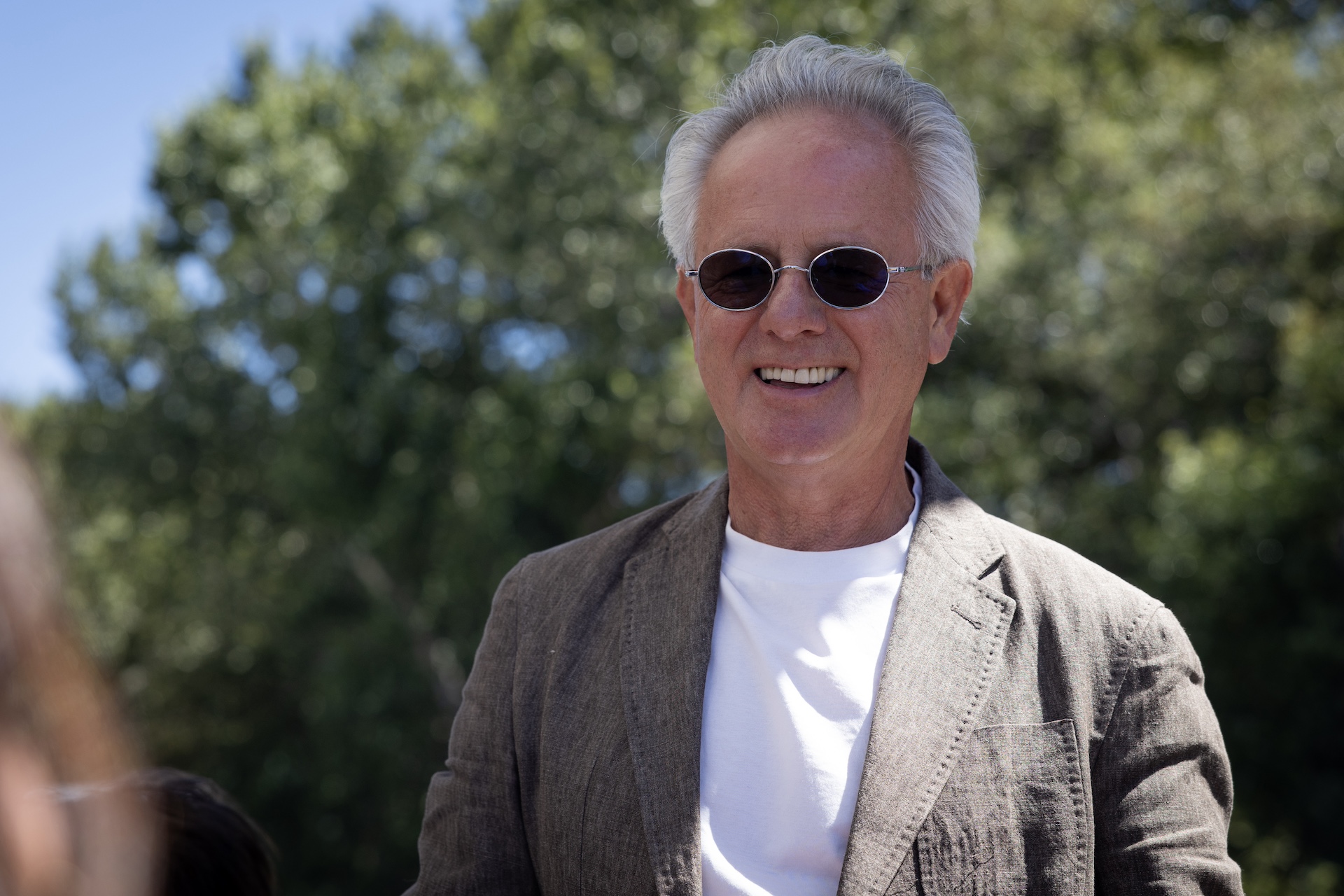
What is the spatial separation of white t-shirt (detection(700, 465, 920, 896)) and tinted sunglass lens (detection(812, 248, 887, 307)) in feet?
1.24

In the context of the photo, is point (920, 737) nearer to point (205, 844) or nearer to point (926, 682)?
point (926, 682)

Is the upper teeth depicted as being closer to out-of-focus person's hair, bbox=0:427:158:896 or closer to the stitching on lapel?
the stitching on lapel

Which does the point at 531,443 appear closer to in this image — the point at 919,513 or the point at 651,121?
the point at 651,121

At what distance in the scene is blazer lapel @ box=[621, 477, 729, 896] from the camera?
56.5 inches

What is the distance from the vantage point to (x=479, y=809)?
1.56 meters

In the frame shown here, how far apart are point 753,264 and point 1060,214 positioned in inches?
373

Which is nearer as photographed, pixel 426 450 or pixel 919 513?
pixel 919 513

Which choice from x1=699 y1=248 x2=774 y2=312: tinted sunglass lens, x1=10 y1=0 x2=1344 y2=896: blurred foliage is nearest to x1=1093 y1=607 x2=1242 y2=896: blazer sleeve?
x1=699 y1=248 x2=774 y2=312: tinted sunglass lens

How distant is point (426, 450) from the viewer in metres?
10.5

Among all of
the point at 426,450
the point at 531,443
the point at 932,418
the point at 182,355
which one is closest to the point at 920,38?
the point at 932,418

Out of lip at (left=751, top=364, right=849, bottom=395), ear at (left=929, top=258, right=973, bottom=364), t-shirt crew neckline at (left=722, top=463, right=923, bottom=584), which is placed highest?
ear at (left=929, top=258, right=973, bottom=364)

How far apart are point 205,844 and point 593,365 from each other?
8428 millimetres

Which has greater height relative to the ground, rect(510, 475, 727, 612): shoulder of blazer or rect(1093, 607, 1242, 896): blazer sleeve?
rect(510, 475, 727, 612): shoulder of blazer

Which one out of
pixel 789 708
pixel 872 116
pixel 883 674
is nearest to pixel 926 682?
pixel 883 674
